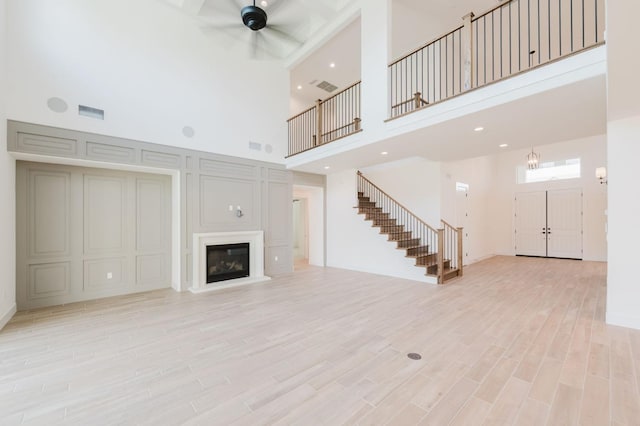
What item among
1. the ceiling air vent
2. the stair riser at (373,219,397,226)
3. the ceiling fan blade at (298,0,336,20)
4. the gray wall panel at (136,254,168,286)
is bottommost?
the gray wall panel at (136,254,168,286)

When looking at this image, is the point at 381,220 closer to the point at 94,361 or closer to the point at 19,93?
the point at 94,361

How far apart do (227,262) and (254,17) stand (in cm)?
460

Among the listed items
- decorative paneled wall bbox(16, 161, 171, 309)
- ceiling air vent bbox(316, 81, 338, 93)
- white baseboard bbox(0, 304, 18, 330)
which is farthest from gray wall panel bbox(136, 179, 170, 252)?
ceiling air vent bbox(316, 81, 338, 93)

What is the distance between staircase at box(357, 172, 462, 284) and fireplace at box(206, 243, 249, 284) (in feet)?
10.8

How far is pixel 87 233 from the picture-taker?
4758 millimetres

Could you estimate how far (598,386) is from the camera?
7.46ft

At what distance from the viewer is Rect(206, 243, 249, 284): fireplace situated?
5742mm

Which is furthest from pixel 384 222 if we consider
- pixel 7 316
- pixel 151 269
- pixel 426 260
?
pixel 7 316

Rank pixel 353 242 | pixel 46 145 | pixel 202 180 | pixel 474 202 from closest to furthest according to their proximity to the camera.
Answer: pixel 46 145, pixel 202 180, pixel 353 242, pixel 474 202

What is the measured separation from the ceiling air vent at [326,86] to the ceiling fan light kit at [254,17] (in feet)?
17.4

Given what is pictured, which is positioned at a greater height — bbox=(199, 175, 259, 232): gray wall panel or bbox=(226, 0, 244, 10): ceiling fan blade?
bbox=(226, 0, 244, 10): ceiling fan blade

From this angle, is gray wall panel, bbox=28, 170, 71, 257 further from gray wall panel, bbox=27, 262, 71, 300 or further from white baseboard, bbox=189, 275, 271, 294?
white baseboard, bbox=189, 275, 271, 294

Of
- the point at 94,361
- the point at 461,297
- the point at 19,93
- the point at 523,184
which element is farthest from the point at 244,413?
the point at 523,184

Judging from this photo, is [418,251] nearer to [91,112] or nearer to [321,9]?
[321,9]
